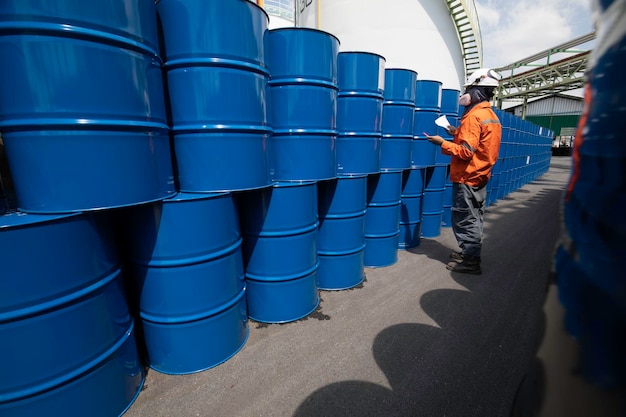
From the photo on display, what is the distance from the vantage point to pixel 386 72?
3.63 m

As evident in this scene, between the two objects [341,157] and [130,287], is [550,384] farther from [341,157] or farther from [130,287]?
[341,157]

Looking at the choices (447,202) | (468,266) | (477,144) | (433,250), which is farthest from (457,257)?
(447,202)

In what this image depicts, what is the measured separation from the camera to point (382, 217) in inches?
147

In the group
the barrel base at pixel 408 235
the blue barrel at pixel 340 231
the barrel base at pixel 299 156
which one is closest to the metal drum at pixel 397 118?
the blue barrel at pixel 340 231

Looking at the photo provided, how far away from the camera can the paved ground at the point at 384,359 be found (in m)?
1.83

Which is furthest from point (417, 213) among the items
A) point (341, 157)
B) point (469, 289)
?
point (341, 157)

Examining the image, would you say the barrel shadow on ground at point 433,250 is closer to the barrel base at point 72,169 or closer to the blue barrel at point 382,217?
the blue barrel at point 382,217

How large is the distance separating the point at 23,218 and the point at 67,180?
25 cm

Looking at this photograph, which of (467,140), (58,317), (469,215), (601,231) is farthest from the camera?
(469,215)

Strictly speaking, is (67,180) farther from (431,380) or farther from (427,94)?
(427,94)

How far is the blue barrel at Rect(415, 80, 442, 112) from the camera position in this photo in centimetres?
430

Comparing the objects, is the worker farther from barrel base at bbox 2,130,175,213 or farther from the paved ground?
barrel base at bbox 2,130,175,213

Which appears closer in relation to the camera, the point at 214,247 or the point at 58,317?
the point at 58,317

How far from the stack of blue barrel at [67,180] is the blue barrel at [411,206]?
3582mm
